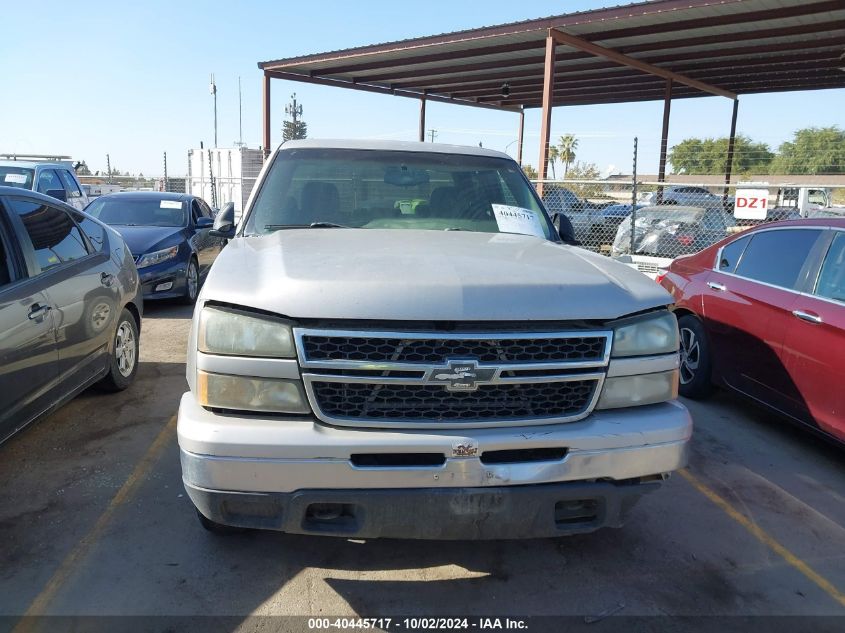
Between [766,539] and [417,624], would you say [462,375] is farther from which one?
[766,539]

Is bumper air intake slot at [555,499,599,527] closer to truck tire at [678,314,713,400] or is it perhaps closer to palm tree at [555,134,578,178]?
truck tire at [678,314,713,400]

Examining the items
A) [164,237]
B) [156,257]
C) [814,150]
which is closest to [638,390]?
[156,257]

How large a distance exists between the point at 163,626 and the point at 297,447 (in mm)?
957

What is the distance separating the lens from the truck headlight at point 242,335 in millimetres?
2318

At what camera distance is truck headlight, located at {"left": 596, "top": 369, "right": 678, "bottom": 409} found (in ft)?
8.29

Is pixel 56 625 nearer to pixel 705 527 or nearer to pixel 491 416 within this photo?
pixel 491 416

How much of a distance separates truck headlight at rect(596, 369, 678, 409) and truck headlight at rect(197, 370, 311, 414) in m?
1.14

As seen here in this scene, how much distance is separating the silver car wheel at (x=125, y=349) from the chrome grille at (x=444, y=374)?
3.35 meters

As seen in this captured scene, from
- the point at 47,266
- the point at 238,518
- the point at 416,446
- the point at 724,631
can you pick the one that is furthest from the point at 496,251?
the point at 47,266

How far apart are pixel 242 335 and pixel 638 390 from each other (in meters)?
1.53

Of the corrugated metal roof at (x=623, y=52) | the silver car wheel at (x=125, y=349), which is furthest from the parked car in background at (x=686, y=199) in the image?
the silver car wheel at (x=125, y=349)

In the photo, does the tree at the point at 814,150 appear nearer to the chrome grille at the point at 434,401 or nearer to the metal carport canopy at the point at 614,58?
the metal carport canopy at the point at 614,58

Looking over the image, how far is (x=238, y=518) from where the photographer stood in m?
2.41

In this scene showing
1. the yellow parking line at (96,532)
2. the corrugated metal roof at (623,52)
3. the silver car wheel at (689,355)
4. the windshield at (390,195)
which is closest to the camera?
the yellow parking line at (96,532)
